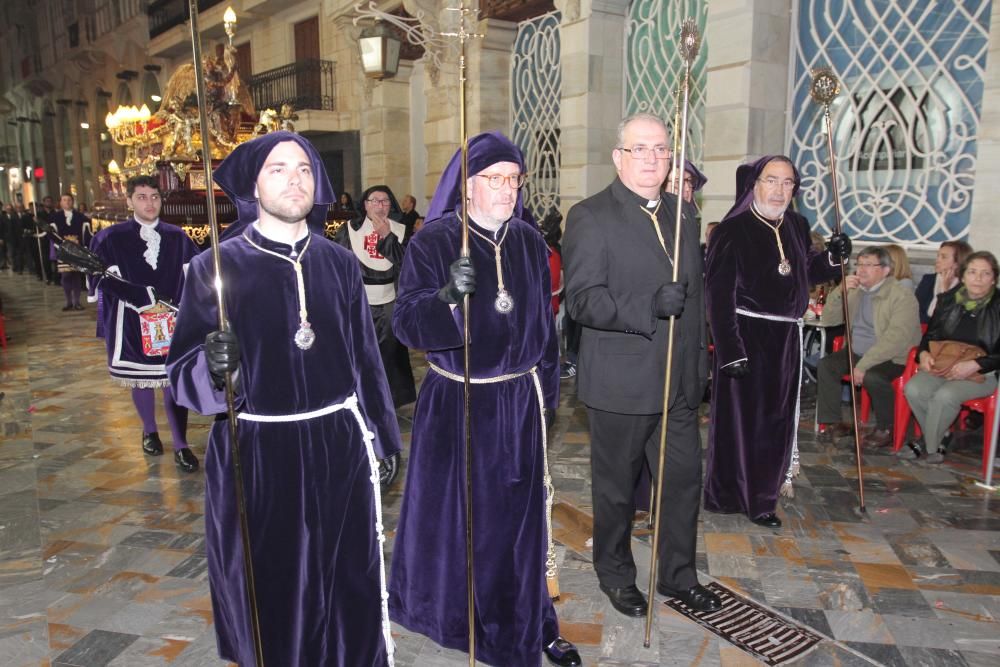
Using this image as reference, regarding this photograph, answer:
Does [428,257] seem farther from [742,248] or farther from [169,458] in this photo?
[169,458]

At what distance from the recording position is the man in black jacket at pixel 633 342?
2.97 meters

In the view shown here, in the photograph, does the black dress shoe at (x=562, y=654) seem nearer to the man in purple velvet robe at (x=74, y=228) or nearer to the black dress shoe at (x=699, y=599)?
the black dress shoe at (x=699, y=599)

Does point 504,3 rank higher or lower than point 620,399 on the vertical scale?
higher

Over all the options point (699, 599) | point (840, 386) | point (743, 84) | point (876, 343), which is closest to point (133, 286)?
point (699, 599)

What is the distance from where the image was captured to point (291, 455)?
91.7 inches

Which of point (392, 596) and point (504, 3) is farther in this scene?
point (504, 3)

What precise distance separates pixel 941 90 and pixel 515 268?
571 centimetres

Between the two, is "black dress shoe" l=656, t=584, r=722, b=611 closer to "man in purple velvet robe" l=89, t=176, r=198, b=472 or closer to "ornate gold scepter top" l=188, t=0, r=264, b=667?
"ornate gold scepter top" l=188, t=0, r=264, b=667

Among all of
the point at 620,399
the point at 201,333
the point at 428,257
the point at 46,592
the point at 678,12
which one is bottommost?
the point at 46,592

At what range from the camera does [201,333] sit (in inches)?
89.6

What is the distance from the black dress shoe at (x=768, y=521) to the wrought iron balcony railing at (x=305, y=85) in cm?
1433

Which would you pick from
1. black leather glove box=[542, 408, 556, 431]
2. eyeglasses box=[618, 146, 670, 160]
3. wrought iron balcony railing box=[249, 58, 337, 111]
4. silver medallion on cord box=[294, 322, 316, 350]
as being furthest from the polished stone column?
wrought iron balcony railing box=[249, 58, 337, 111]

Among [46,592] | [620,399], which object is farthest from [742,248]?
[46,592]

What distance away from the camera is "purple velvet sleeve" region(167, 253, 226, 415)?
2225 mm
